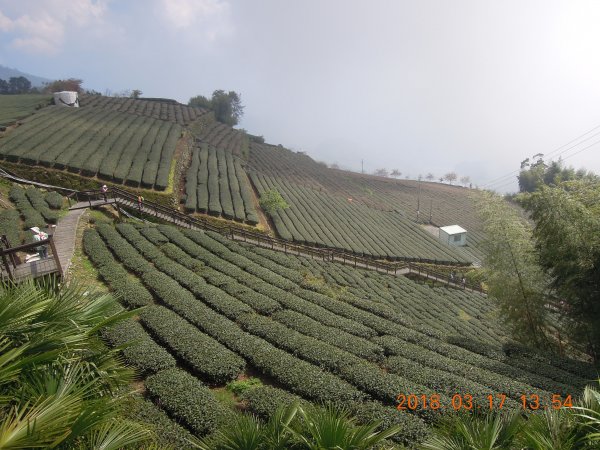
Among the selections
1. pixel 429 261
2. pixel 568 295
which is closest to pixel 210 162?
pixel 429 261

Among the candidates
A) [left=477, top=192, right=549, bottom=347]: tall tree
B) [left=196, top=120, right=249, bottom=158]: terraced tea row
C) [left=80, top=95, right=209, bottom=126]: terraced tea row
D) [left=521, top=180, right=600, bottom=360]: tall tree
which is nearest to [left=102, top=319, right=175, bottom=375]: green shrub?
[left=521, top=180, right=600, bottom=360]: tall tree

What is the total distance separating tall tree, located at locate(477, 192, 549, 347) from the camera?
17.1m

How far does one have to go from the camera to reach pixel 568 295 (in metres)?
14.2

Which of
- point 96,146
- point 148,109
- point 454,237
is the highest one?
point 148,109

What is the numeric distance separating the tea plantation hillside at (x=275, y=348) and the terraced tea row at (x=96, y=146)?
1622 cm

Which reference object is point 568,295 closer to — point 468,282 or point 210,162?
point 468,282

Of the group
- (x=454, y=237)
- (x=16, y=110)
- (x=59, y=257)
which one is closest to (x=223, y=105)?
(x=16, y=110)

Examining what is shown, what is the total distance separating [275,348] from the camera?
38.2 feet

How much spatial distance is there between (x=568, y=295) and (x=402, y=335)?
724cm

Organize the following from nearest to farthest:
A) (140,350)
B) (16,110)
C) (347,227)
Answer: (140,350), (347,227), (16,110)

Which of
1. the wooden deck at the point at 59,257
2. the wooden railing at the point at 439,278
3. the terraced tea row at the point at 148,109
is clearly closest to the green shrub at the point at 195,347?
the wooden deck at the point at 59,257

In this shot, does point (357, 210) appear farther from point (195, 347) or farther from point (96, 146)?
point (195, 347)

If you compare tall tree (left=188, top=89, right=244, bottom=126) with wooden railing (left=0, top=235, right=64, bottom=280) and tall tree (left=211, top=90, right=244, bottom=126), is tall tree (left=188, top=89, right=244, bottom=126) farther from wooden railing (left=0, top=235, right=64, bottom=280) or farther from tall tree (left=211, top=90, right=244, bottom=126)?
wooden railing (left=0, top=235, right=64, bottom=280)

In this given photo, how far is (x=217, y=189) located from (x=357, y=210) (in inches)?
1169
